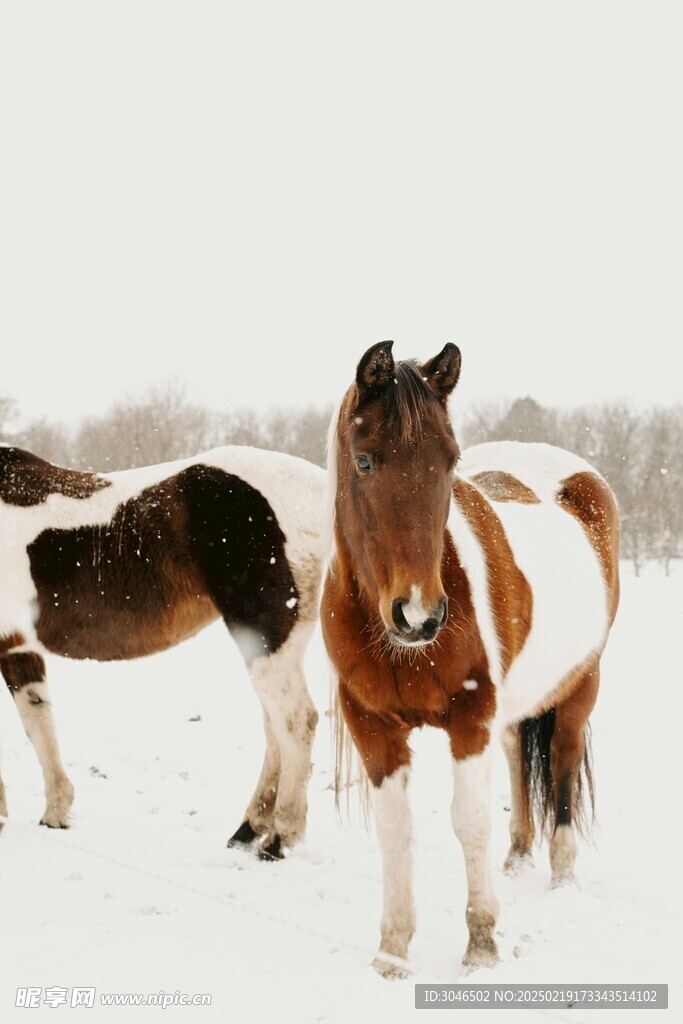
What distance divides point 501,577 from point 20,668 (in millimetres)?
3436

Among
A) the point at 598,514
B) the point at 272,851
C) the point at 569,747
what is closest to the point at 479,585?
the point at 569,747

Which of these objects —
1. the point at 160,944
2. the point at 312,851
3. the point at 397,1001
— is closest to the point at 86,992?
the point at 160,944

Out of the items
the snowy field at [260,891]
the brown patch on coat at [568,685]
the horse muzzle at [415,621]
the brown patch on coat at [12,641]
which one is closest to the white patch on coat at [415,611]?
the horse muzzle at [415,621]

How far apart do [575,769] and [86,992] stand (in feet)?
8.96

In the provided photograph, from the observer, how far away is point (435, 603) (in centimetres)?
262

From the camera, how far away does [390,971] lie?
3.09 metres

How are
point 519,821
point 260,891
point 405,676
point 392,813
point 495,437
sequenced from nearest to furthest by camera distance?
1. point 405,676
2. point 392,813
3. point 260,891
4. point 519,821
5. point 495,437

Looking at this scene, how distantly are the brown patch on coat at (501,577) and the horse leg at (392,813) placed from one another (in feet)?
1.85

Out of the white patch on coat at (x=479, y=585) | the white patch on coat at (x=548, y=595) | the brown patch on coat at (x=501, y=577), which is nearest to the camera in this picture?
the white patch on coat at (x=479, y=585)

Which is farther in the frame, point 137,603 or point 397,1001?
point 137,603

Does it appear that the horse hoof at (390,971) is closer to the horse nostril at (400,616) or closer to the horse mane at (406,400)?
the horse nostril at (400,616)

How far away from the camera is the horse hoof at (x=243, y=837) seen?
15.7ft

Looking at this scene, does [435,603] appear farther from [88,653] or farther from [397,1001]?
[88,653]

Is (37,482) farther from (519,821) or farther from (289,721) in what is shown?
(519,821)
